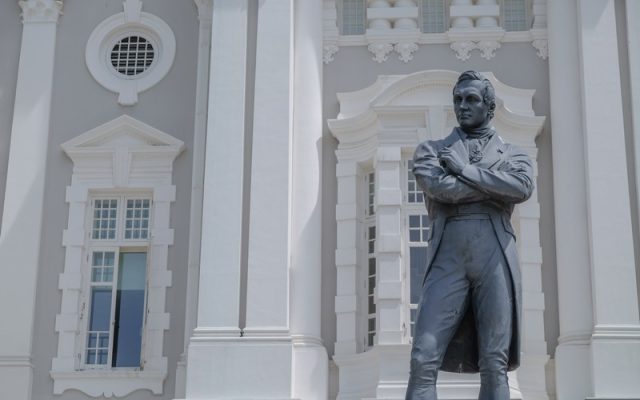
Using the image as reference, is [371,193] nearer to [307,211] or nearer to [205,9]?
[307,211]

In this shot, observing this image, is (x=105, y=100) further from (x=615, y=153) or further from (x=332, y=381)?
(x=615, y=153)

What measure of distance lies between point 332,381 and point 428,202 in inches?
310

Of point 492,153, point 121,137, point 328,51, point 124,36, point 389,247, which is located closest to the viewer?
point 492,153

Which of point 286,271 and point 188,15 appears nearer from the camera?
point 286,271

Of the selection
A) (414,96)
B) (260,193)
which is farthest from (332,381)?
(414,96)

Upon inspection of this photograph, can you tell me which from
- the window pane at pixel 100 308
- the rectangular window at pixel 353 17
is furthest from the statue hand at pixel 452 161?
the window pane at pixel 100 308

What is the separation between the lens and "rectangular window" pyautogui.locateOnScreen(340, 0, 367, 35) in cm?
1797

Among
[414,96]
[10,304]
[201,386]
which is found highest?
[414,96]

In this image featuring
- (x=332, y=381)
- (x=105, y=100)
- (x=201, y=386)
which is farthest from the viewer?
(x=105, y=100)

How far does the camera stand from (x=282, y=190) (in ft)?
53.7

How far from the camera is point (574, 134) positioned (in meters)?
16.8

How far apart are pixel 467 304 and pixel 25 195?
10.4 m

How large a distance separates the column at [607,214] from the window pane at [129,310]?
6203 millimetres

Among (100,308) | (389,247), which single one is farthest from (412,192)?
(100,308)
